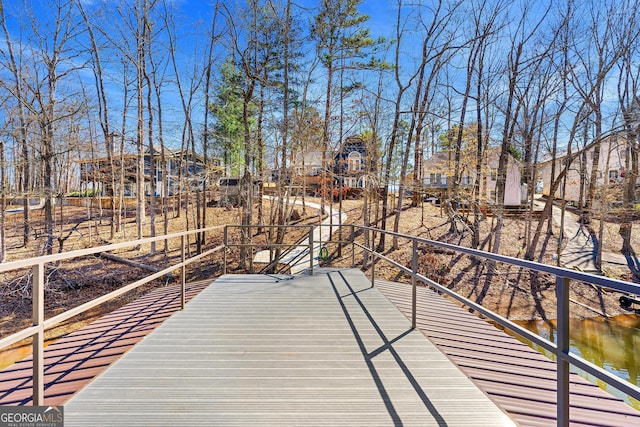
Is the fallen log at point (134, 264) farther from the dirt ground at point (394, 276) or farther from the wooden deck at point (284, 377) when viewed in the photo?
the wooden deck at point (284, 377)

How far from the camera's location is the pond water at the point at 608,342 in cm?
699

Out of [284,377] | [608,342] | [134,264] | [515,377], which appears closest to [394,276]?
[608,342]

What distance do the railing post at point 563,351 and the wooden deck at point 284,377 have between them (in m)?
0.45

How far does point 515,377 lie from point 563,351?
1.07 meters

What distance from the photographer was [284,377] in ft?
7.45

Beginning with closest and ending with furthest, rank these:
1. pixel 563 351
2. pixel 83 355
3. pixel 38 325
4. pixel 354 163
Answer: pixel 563 351 < pixel 38 325 < pixel 83 355 < pixel 354 163

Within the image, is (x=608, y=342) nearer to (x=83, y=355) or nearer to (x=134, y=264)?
(x=83, y=355)

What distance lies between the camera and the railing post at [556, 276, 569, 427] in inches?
57.3

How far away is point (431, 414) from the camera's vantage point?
1.86 metres

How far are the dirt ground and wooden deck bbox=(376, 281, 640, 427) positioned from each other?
7.76m

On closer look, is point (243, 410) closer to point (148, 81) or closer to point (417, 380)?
point (417, 380)

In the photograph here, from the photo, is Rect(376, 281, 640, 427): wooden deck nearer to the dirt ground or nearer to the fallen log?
the dirt ground

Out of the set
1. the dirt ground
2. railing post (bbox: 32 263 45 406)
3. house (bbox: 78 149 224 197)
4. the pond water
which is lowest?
the pond water

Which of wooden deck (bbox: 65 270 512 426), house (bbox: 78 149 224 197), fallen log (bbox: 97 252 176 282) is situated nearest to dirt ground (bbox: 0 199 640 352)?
fallen log (bbox: 97 252 176 282)
